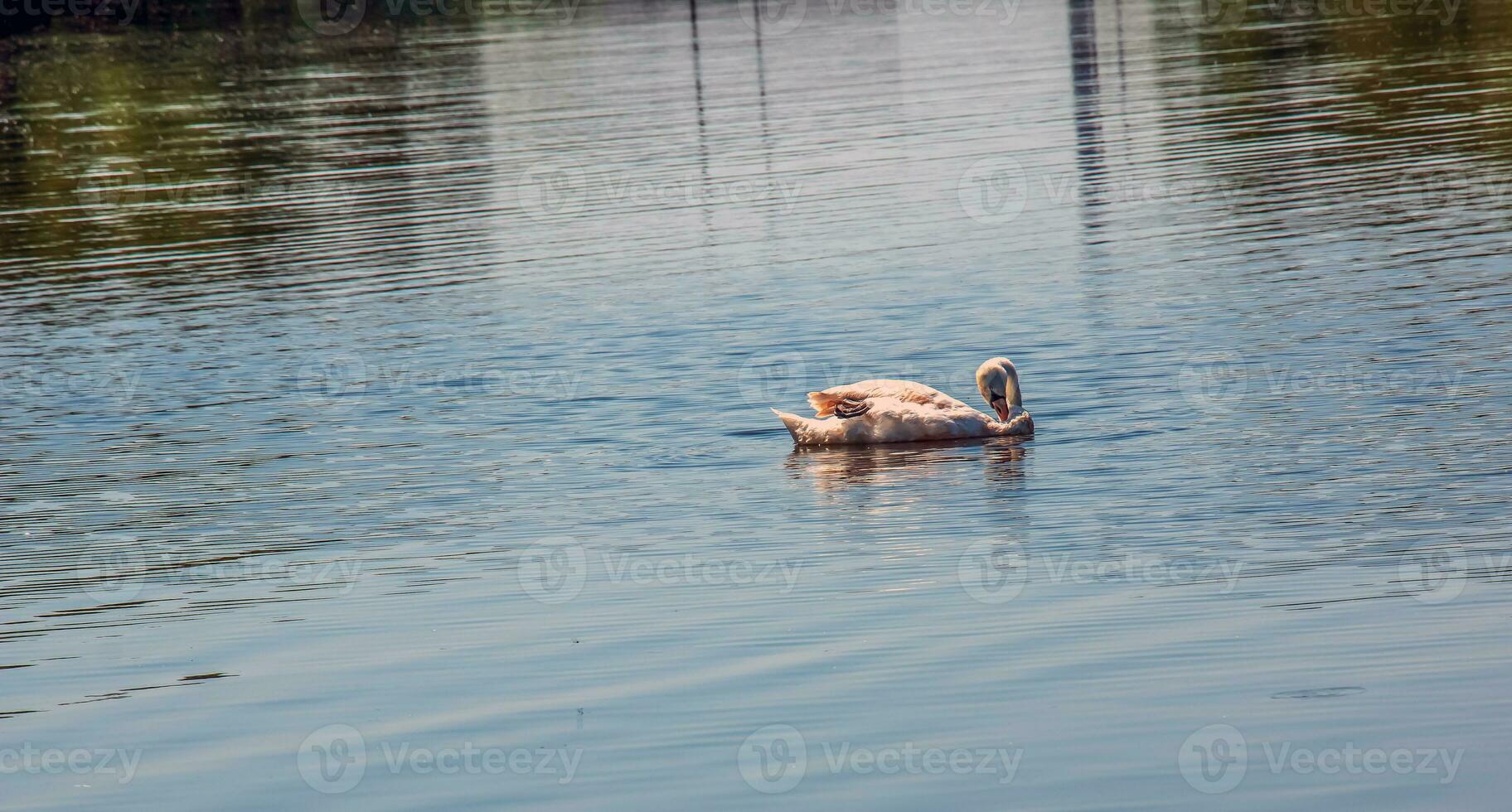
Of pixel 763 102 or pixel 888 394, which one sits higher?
pixel 763 102

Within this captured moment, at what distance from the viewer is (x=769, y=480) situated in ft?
49.6

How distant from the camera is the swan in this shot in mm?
15961

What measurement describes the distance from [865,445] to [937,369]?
8.09 feet

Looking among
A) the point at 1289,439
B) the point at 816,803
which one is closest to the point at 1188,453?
the point at 1289,439

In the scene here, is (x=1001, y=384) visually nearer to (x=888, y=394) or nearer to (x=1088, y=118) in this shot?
(x=888, y=394)

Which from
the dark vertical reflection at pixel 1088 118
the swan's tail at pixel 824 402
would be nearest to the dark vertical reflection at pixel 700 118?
the dark vertical reflection at pixel 1088 118

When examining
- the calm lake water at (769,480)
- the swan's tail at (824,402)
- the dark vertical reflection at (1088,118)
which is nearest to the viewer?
the calm lake water at (769,480)

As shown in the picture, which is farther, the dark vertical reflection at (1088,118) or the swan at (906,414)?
the dark vertical reflection at (1088,118)

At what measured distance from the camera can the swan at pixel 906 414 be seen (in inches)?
628

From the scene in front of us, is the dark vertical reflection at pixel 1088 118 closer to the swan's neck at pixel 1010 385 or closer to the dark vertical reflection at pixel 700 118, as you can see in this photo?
the dark vertical reflection at pixel 700 118

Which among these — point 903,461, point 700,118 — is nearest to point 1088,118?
point 700,118

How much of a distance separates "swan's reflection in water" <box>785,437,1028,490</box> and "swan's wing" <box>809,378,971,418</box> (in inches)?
13.1

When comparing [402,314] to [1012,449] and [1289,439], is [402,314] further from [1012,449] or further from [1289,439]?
[1289,439]

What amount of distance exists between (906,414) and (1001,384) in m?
0.80
